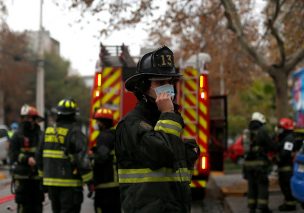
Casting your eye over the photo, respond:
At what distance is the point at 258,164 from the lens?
891 centimetres

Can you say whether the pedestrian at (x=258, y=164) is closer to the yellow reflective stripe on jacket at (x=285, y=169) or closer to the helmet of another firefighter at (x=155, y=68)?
the yellow reflective stripe on jacket at (x=285, y=169)

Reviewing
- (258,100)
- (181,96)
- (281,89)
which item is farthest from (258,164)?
(258,100)

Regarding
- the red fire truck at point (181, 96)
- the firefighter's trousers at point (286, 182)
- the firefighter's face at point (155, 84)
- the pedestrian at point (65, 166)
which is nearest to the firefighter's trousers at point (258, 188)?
the firefighter's trousers at point (286, 182)

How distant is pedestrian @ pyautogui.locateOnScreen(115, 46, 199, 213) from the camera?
3156mm

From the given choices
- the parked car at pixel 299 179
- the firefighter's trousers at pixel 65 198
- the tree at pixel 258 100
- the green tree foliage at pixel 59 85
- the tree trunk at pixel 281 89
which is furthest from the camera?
the green tree foliage at pixel 59 85

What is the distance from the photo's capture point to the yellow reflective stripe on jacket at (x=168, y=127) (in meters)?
3.16

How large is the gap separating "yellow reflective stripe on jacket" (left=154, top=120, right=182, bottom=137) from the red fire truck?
6.31 meters

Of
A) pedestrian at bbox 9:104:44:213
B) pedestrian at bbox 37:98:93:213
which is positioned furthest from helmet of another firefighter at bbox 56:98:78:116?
pedestrian at bbox 9:104:44:213

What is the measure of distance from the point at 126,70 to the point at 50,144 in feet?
13.3

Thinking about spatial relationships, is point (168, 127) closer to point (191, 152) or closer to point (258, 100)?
point (191, 152)

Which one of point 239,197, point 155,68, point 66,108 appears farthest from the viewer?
point 239,197

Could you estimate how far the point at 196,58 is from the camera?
1020 cm

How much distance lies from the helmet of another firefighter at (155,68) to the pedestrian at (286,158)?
615 cm

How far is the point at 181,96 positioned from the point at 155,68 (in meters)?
6.45
